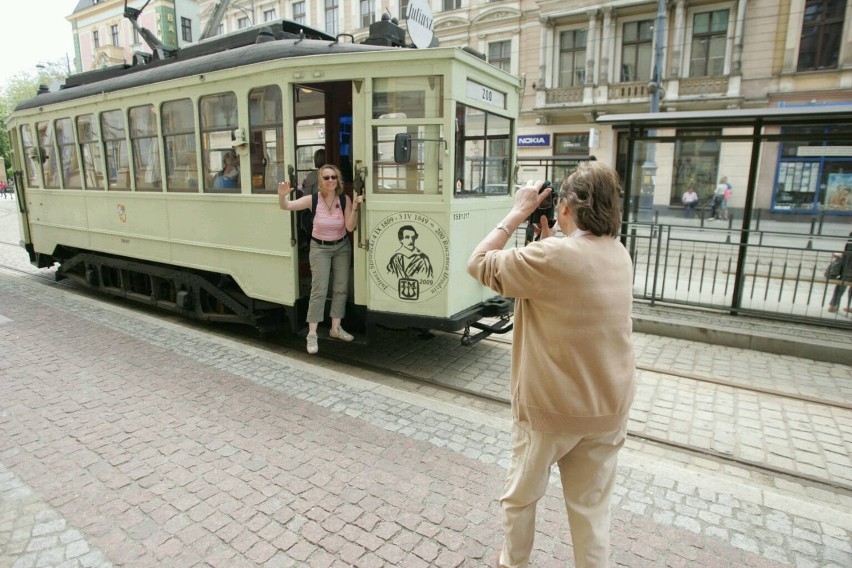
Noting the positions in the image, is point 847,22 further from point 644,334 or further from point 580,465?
point 580,465

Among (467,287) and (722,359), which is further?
(722,359)

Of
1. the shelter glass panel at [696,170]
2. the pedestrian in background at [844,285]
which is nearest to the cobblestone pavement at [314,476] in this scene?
the pedestrian in background at [844,285]

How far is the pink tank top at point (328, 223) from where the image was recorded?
215 inches

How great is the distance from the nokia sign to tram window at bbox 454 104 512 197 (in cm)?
2101

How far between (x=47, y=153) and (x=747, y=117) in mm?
10743

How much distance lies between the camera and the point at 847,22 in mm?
19750

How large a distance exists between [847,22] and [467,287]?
74.0 ft

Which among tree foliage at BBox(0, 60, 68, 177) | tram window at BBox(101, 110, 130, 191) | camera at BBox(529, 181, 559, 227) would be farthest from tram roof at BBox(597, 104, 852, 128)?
tree foliage at BBox(0, 60, 68, 177)

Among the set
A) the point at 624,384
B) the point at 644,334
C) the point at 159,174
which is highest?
the point at 159,174

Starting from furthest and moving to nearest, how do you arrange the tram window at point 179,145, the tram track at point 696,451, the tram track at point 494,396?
the tram window at point 179,145 < the tram track at point 494,396 < the tram track at point 696,451

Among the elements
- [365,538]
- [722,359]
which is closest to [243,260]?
[365,538]

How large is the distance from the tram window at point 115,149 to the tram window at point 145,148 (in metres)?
0.22

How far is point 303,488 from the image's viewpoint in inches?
134

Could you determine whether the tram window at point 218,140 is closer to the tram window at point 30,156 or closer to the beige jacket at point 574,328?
the beige jacket at point 574,328
